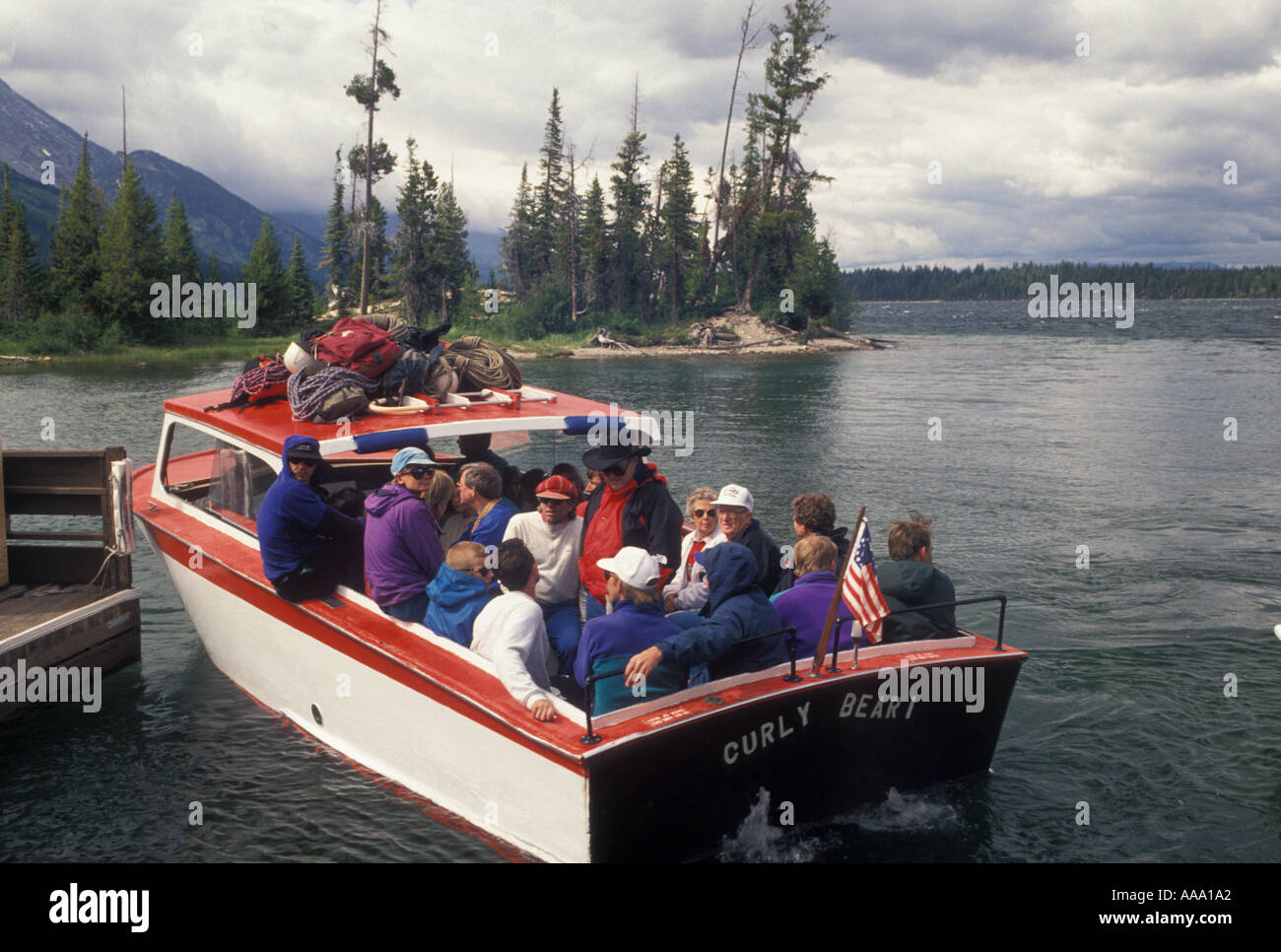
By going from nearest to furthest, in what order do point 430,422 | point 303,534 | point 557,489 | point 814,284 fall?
point 557,489 < point 303,534 < point 430,422 < point 814,284

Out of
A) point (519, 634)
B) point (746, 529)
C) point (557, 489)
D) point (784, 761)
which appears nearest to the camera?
point (519, 634)

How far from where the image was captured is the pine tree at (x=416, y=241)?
2736 inches

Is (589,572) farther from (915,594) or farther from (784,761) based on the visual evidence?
(915,594)

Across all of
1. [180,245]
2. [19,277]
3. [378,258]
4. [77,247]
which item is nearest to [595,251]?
[378,258]

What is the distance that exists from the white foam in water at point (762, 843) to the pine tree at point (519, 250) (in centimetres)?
7274

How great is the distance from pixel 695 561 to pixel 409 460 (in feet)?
6.77

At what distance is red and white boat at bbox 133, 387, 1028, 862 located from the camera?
17.4 ft

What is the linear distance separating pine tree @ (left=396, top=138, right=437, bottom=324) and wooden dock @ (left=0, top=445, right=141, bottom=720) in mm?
61601
